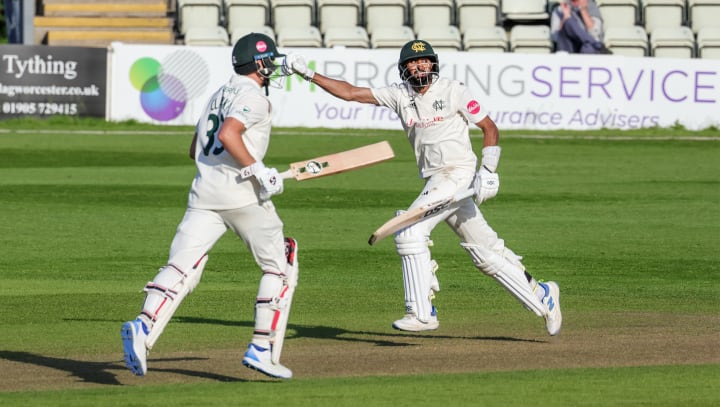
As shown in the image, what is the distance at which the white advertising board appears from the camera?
23.0 meters

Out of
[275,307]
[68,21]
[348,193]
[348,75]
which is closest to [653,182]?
[348,193]

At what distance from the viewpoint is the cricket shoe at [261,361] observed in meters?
6.85

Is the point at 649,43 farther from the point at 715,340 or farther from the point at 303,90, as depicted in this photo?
the point at 715,340

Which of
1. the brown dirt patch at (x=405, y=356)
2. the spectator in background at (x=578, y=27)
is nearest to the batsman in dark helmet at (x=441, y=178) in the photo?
the brown dirt patch at (x=405, y=356)

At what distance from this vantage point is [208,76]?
75.7 ft

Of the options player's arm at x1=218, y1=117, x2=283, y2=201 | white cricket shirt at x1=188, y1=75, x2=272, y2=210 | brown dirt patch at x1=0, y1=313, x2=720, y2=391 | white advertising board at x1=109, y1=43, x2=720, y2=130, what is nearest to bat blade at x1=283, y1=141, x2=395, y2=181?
white cricket shirt at x1=188, y1=75, x2=272, y2=210

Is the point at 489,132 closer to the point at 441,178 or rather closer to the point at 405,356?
the point at 441,178

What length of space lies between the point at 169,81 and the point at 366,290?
43.2 feet

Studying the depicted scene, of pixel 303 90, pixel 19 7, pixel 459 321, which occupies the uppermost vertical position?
pixel 19 7

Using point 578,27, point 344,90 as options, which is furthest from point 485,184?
point 578,27

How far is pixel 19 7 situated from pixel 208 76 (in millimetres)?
6309

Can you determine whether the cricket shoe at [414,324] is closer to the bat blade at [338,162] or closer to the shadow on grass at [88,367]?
the bat blade at [338,162]

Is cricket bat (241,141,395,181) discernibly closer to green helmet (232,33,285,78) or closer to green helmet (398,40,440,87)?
green helmet (232,33,285,78)

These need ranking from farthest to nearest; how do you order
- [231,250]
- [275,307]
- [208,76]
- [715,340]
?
[208,76] → [231,250] → [715,340] → [275,307]
